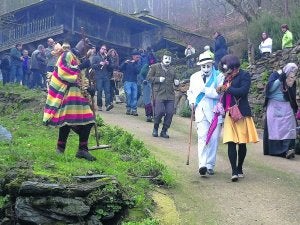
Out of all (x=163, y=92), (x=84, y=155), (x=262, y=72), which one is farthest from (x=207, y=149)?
(x=262, y=72)

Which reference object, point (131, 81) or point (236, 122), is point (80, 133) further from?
point (131, 81)

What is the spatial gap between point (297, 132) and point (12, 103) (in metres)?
7.61

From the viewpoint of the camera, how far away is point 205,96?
835 cm

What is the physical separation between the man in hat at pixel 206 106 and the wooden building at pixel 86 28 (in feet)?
56.1

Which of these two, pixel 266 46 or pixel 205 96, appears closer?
pixel 205 96

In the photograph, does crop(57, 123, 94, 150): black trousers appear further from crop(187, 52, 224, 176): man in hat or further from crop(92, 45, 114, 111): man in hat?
crop(92, 45, 114, 111): man in hat

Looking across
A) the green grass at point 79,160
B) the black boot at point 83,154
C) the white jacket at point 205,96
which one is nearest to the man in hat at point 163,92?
the green grass at point 79,160

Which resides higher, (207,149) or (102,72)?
(102,72)

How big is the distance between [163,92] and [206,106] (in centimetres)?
380

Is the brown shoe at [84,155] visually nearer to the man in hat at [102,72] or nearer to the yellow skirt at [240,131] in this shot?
the yellow skirt at [240,131]

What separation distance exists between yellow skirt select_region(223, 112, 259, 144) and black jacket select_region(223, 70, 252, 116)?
0.16 metres

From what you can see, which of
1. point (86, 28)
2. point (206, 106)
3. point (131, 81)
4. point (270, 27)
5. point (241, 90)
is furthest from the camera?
point (86, 28)

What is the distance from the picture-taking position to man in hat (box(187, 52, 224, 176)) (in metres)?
7.98

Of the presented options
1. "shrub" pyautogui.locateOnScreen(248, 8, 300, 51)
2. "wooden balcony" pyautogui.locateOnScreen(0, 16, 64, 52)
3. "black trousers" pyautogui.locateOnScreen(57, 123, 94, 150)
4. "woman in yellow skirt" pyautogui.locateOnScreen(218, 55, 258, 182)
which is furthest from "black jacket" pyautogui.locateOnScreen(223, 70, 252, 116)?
"wooden balcony" pyautogui.locateOnScreen(0, 16, 64, 52)
